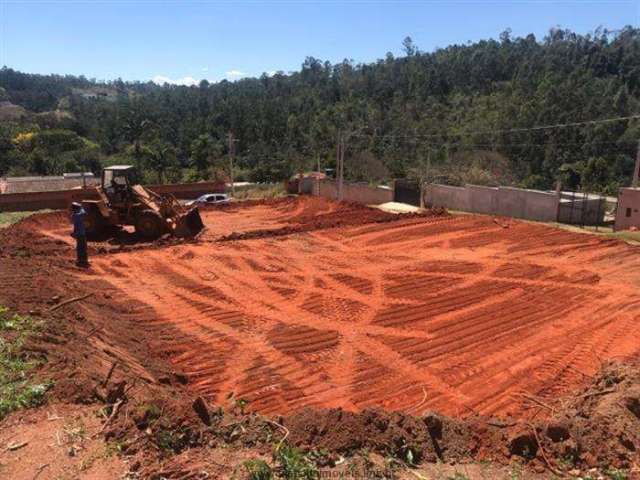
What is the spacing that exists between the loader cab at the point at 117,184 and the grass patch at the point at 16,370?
1196 centimetres

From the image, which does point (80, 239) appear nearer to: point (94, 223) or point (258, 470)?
point (94, 223)

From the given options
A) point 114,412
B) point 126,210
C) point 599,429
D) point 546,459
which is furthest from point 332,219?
point 546,459

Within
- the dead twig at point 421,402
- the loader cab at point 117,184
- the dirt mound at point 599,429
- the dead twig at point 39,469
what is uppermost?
the loader cab at point 117,184

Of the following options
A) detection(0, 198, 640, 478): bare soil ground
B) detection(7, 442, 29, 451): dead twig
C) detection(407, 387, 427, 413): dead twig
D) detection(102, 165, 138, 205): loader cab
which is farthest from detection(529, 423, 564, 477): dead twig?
detection(102, 165, 138, 205): loader cab

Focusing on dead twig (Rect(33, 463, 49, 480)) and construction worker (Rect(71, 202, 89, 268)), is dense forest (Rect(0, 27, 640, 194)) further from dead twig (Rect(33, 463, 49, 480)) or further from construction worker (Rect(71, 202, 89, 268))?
dead twig (Rect(33, 463, 49, 480))

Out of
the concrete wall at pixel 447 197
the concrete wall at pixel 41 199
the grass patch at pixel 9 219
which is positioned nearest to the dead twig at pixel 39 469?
the grass patch at pixel 9 219

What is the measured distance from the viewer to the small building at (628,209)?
23453mm

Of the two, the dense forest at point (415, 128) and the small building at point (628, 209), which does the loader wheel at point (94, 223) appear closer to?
the dense forest at point (415, 128)

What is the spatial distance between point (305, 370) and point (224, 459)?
4.21 m

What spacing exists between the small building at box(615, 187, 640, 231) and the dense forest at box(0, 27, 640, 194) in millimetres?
11242

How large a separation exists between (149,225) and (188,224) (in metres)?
1.51

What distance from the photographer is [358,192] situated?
3525cm

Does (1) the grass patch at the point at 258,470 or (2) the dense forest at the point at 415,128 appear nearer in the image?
(1) the grass patch at the point at 258,470

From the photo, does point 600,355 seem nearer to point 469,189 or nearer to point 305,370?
point 305,370
